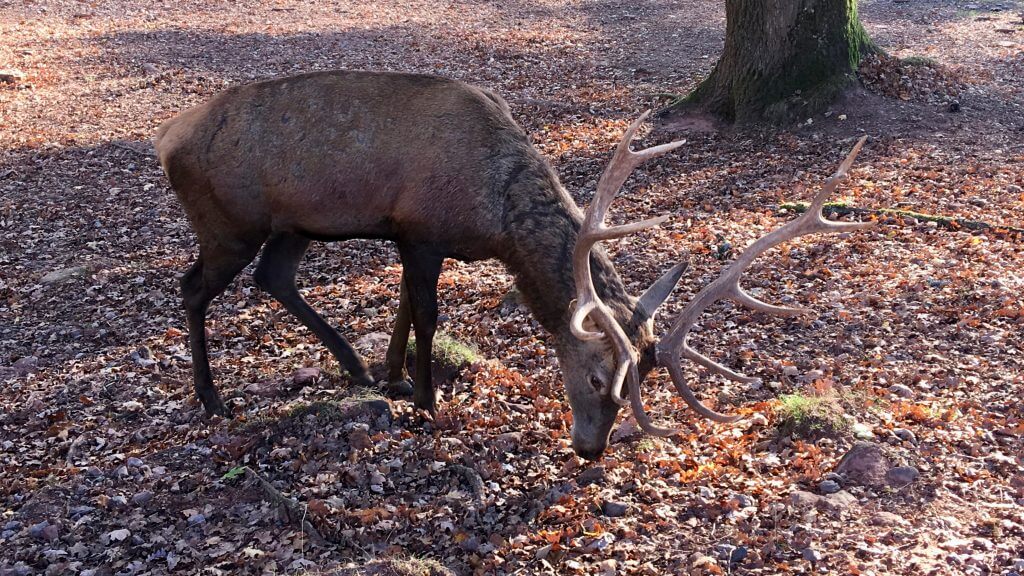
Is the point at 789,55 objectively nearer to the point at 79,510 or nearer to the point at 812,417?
the point at 812,417

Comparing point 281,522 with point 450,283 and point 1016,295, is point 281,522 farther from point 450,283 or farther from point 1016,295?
point 1016,295

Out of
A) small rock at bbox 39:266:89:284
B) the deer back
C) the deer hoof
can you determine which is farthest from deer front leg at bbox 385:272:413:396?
small rock at bbox 39:266:89:284

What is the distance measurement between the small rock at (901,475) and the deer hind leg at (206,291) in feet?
14.1

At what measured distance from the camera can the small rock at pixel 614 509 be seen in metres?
5.04

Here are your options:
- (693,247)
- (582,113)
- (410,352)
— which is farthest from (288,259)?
(582,113)

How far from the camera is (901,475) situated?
498 centimetres

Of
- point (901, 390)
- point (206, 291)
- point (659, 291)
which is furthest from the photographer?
point (206, 291)

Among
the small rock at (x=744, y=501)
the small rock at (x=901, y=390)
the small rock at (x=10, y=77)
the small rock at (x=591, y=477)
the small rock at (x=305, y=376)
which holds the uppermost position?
the small rock at (x=901, y=390)

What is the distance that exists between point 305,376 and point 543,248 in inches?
89.2

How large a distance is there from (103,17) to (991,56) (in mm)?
17528

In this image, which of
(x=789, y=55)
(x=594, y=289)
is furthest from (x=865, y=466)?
(x=789, y=55)

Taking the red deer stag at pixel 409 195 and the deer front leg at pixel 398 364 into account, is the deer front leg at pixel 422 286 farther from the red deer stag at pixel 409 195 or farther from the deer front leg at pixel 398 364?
the deer front leg at pixel 398 364

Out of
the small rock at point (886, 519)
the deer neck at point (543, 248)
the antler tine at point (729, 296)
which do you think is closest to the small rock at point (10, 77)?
the deer neck at point (543, 248)

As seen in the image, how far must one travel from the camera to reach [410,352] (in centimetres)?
679
